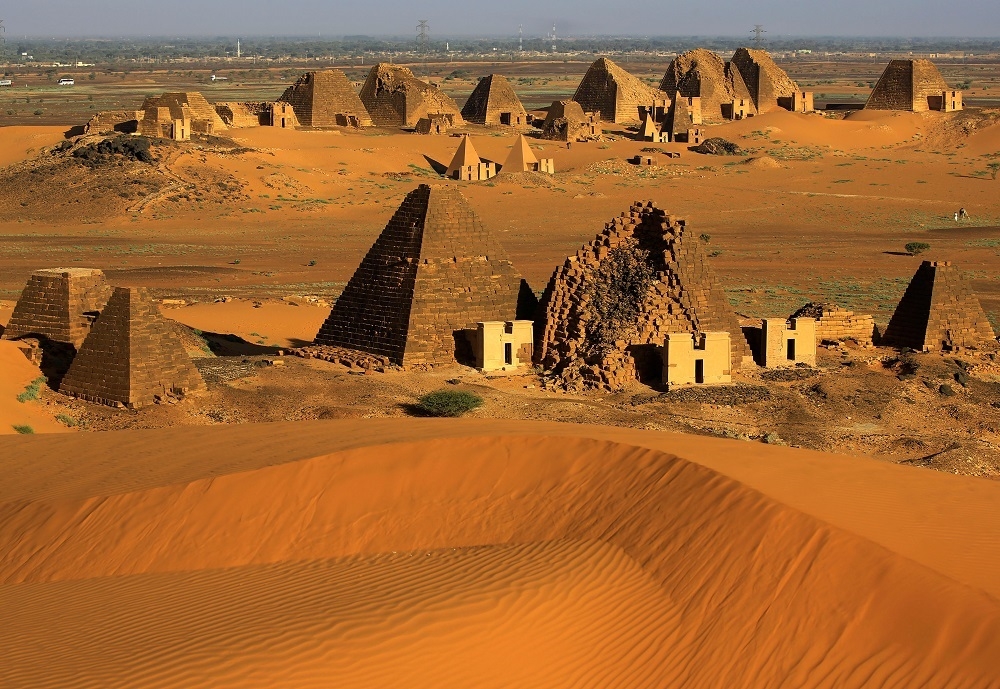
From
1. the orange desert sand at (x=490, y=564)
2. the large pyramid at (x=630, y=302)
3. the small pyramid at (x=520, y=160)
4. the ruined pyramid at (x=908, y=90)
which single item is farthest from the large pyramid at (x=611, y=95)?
the orange desert sand at (x=490, y=564)

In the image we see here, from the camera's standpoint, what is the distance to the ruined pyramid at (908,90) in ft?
228

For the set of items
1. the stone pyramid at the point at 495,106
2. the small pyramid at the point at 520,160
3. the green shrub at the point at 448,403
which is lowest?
the green shrub at the point at 448,403

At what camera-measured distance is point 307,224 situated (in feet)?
145

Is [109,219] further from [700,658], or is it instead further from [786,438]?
[700,658]

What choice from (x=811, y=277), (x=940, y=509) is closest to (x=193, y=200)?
(x=811, y=277)

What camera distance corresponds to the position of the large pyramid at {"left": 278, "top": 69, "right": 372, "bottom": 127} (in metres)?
62.8

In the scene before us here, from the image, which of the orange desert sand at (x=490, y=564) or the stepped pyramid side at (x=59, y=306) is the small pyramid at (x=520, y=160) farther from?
the orange desert sand at (x=490, y=564)

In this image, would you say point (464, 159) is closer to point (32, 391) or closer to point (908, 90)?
point (908, 90)

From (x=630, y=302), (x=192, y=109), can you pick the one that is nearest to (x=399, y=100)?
(x=192, y=109)

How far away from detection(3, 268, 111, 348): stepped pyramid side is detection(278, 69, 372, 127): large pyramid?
140ft

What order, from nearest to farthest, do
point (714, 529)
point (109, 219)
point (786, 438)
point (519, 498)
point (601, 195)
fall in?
point (714, 529) < point (519, 498) < point (786, 438) < point (109, 219) < point (601, 195)

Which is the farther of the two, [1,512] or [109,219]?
[109,219]

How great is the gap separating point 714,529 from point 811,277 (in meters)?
24.6

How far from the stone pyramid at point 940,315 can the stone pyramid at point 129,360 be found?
1052cm
